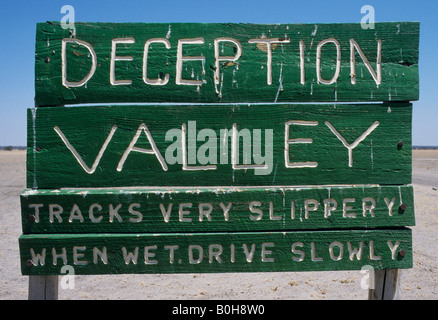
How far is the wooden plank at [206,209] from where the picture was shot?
2240 millimetres

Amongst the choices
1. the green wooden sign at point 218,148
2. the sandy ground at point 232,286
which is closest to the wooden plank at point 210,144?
the green wooden sign at point 218,148

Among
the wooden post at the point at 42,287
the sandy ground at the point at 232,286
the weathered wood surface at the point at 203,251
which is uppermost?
the weathered wood surface at the point at 203,251

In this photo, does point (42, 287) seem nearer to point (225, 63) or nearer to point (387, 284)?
point (225, 63)

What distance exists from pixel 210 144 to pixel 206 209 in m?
0.40

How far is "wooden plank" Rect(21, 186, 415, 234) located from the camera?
2240 mm

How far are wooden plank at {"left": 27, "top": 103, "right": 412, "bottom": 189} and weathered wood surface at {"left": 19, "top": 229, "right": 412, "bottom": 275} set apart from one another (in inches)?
13.0

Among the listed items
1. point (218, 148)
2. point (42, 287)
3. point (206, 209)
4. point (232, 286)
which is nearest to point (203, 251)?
point (206, 209)

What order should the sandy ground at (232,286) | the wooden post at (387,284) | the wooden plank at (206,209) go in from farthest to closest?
the sandy ground at (232,286) < the wooden post at (387,284) < the wooden plank at (206,209)

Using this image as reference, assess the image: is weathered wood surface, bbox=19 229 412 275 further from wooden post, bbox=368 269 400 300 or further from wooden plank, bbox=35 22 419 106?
wooden plank, bbox=35 22 419 106

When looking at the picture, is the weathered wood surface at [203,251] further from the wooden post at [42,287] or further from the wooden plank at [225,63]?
the wooden plank at [225,63]

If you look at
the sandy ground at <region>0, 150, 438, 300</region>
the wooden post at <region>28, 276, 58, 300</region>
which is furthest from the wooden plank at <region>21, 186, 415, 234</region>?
Answer: the sandy ground at <region>0, 150, 438, 300</region>

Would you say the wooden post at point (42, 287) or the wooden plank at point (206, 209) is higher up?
the wooden plank at point (206, 209)

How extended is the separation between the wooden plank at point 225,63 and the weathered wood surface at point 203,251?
0.85 meters

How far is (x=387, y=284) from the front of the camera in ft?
7.88
